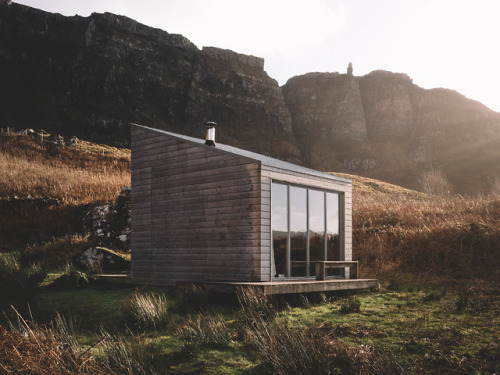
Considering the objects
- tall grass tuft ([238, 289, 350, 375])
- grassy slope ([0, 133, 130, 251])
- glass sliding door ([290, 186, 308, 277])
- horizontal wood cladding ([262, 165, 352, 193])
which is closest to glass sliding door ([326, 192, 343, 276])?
horizontal wood cladding ([262, 165, 352, 193])

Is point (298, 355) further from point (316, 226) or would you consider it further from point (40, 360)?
point (316, 226)

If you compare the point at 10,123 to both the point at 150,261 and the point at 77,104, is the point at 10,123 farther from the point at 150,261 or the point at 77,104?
the point at 150,261

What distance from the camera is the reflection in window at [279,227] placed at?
9062 mm

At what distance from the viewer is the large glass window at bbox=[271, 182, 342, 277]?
9.17 metres

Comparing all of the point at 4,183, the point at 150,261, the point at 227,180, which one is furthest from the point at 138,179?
the point at 4,183

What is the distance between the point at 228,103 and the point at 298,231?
219ft

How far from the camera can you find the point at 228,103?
74312mm

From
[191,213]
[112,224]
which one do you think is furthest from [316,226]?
[112,224]

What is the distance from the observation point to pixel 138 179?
1115 centimetres

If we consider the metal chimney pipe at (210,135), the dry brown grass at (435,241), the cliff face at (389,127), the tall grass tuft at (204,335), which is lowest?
the tall grass tuft at (204,335)

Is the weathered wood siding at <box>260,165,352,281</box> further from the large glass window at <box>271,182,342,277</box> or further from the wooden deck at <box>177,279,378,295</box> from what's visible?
the wooden deck at <box>177,279,378,295</box>

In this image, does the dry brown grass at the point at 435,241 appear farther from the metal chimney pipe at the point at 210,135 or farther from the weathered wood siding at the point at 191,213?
the metal chimney pipe at the point at 210,135

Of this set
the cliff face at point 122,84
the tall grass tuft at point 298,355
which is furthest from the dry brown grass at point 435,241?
the cliff face at point 122,84

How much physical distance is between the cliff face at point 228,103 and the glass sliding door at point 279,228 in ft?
160
